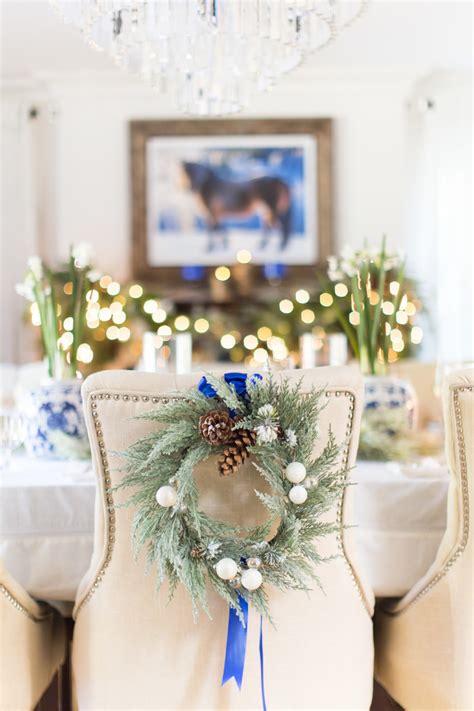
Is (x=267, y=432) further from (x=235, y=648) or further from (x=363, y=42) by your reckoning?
(x=363, y=42)

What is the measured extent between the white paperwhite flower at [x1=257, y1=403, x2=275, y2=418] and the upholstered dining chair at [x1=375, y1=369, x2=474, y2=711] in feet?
1.32

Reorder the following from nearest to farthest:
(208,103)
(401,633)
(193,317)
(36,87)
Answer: (401,633) → (208,103) → (193,317) → (36,87)

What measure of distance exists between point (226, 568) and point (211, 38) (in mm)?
2355

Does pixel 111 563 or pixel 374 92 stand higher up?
pixel 374 92

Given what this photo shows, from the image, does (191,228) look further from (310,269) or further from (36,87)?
(36,87)

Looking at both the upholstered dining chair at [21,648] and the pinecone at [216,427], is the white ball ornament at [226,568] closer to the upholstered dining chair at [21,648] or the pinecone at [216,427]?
the pinecone at [216,427]

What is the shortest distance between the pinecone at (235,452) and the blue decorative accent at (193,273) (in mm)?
4966

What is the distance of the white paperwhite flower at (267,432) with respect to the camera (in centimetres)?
141

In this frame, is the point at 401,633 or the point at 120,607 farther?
the point at 401,633

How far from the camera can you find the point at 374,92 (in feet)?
20.8

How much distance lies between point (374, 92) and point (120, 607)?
555 cm

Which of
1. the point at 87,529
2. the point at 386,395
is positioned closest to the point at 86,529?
the point at 87,529

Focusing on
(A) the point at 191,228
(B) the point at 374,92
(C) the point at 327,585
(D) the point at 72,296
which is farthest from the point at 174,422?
(B) the point at 374,92

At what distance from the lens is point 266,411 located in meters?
1.42
